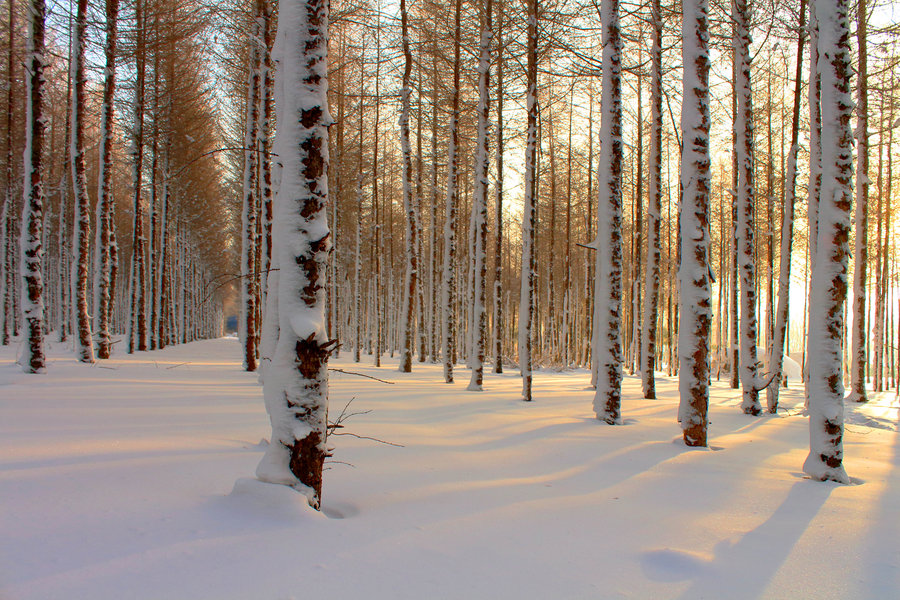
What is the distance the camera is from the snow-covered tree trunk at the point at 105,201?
10977 mm

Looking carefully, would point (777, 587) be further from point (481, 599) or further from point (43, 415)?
point (43, 415)

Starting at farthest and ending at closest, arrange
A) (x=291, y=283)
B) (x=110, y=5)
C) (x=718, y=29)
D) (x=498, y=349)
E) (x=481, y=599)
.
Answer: (x=498, y=349), (x=110, y=5), (x=718, y=29), (x=291, y=283), (x=481, y=599)

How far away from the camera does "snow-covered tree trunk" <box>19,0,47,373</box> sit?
7551 mm

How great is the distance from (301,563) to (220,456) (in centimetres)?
187

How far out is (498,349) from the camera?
49.2ft

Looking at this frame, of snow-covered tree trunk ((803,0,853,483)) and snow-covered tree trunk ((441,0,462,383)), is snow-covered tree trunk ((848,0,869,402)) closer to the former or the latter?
snow-covered tree trunk ((803,0,853,483))

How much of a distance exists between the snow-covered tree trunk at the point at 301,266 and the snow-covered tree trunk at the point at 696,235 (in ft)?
13.9

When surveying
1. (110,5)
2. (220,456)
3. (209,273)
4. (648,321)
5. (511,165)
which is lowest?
(220,456)

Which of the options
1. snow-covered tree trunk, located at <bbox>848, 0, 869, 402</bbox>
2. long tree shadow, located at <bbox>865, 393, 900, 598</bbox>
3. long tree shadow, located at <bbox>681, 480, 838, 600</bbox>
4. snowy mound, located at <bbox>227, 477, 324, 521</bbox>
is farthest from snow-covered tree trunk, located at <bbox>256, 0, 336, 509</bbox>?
snow-covered tree trunk, located at <bbox>848, 0, 869, 402</bbox>

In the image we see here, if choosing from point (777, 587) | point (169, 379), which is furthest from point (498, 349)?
point (777, 587)

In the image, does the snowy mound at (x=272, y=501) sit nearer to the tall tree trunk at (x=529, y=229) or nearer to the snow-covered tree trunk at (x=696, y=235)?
the snow-covered tree trunk at (x=696, y=235)

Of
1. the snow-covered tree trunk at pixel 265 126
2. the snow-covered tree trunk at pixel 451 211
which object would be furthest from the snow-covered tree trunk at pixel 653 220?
the snow-covered tree trunk at pixel 265 126

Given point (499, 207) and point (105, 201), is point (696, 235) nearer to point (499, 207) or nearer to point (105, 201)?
point (499, 207)

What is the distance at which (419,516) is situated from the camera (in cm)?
290
